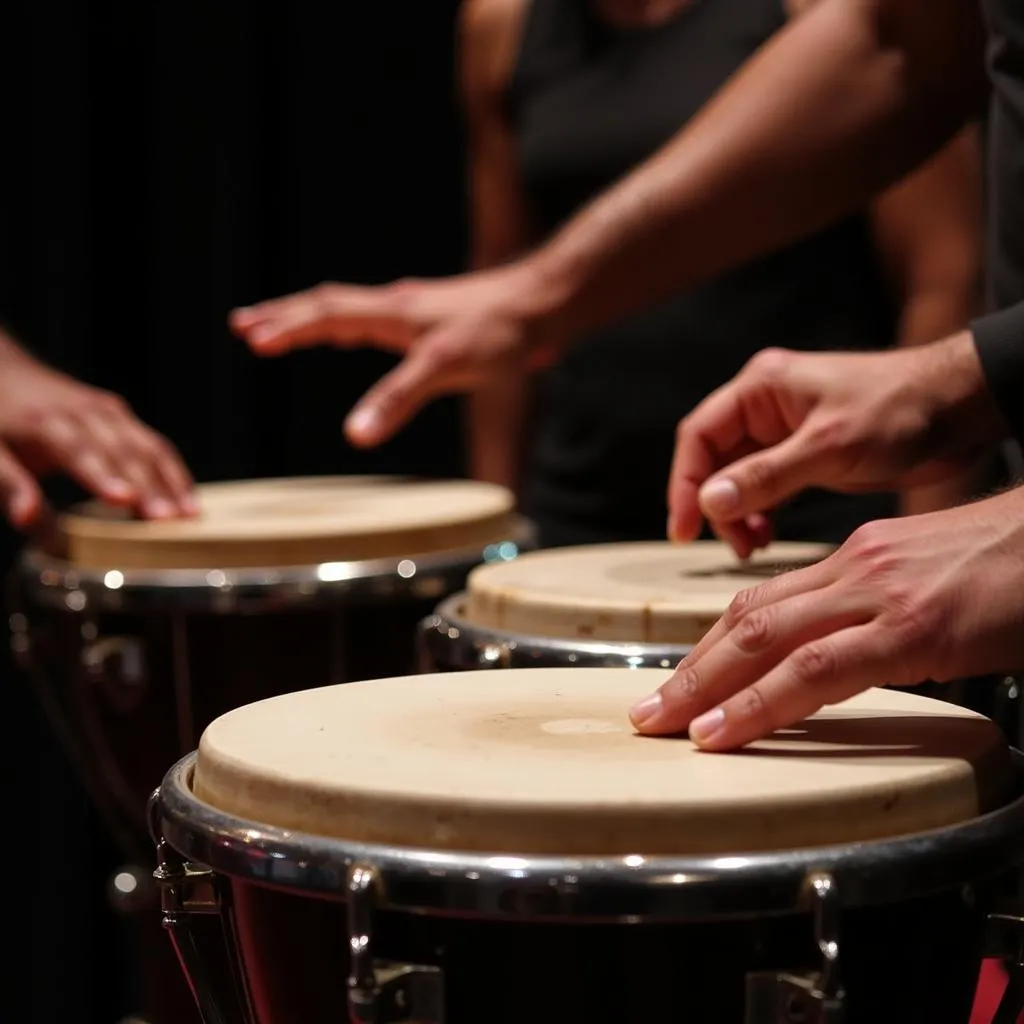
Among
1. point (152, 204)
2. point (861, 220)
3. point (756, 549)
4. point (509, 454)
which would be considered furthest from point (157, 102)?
point (756, 549)

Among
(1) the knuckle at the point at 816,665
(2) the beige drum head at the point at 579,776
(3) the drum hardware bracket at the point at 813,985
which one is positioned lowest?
(3) the drum hardware bracket at the point at 813,985

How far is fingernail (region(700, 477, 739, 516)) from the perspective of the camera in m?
1.11

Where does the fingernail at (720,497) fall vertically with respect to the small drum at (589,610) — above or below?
above

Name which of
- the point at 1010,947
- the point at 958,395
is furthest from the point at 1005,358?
the point at 1010,947

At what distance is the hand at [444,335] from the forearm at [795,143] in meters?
0.09

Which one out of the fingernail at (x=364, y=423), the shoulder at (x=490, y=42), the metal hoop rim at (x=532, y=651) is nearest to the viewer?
the metal hoop rim at (x=532, y=651)

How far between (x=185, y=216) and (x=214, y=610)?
1347 millimetres

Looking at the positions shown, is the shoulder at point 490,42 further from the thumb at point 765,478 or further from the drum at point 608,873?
the drum at point 608,873

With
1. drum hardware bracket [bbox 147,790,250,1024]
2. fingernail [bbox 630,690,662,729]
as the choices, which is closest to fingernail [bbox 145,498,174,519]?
drum hardware bracket [bbox 147,790,250,1024]

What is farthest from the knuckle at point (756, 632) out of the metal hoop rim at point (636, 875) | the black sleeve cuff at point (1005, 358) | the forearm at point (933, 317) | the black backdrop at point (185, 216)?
the black backdrop at point (185, 216)

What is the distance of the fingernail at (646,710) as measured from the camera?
81 cm

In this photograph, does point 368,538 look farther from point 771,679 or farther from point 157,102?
point 157,102

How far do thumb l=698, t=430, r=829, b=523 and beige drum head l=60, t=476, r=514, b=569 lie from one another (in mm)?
444

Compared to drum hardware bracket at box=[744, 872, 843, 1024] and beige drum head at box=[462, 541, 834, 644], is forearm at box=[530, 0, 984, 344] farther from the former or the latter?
drum hardware bracket at box=[744, 872, 843, 1024]
